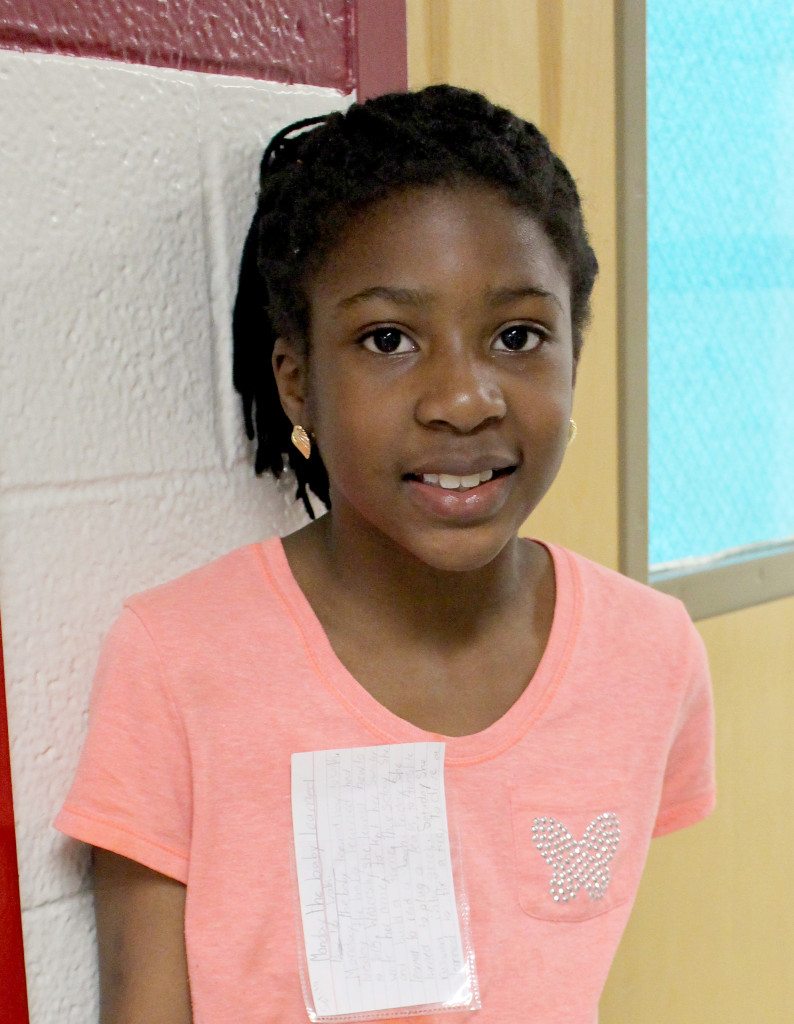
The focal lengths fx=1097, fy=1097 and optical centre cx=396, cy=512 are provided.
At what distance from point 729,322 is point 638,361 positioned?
0.21 m

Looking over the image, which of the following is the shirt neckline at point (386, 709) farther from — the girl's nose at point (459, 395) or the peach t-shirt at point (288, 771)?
the girl's nose at point (459, 395)

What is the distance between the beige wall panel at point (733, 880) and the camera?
1.47m

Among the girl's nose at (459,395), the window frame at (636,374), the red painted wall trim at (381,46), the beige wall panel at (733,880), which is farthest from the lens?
the beige wall panel at (733,880)

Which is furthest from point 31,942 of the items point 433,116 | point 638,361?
point 638,361

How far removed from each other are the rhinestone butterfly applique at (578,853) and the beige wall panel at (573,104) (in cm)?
41

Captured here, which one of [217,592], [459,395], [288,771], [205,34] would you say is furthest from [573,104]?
[288,771]

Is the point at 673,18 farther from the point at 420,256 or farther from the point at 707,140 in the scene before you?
the point at 420,256

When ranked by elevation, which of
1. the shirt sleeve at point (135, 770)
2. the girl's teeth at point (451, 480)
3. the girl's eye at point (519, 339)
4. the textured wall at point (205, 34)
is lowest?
the shirt sleeve at point (135, 770)

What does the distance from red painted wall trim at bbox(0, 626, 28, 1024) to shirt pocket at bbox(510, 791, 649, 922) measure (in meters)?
0.42

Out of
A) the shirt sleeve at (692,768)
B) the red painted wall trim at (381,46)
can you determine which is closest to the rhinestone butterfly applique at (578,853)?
the shirt sleeve at (692,768)

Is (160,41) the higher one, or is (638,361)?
(160,41)

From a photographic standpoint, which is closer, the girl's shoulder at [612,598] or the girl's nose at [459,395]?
the girl's nose at [459,395]

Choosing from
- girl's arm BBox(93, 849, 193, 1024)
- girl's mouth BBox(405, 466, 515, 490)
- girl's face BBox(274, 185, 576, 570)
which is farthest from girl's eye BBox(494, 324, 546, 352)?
girl's arm BBox(93, 849, 193, 1024)

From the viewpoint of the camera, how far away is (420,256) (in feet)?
2.78
